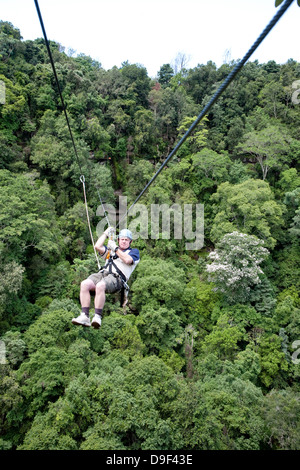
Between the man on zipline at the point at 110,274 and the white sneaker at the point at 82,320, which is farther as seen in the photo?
the man on zipline at the point at 110,274

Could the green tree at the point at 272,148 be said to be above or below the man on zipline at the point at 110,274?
above

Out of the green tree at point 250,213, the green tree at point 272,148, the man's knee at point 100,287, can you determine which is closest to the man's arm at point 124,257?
the man's knee at point 100,287

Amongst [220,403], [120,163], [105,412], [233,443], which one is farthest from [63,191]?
[233,443]

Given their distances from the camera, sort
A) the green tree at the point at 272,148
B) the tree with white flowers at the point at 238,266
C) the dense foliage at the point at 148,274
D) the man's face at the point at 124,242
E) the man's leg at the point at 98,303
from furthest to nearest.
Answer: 1. the green tree at the point at 272,148
2. the tree with white flowers at the point at 238,266
3. the dense foliage at the point at 148,274
4. the man's face at the point at 124,242
5. the man's leg at the point at 98,303

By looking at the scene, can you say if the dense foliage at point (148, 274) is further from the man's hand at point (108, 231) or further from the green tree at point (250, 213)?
the man's hand at point (108, 231)

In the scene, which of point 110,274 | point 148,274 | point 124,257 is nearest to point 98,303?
point 110,274

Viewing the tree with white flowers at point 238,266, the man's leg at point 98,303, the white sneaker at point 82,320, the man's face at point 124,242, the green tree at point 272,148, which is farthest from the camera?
the green tree at point 272,148

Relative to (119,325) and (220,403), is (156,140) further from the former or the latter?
(220,403)

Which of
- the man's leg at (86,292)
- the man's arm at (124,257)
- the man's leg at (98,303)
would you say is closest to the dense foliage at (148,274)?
the man's leg at (98,303)
